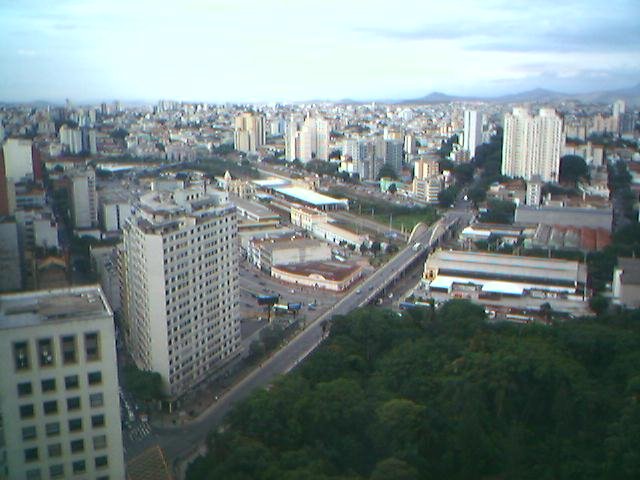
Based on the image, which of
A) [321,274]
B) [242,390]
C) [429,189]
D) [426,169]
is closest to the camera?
[242,390]

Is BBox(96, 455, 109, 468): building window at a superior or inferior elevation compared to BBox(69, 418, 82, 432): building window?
inferior

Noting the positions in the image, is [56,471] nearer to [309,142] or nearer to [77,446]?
[77,446]

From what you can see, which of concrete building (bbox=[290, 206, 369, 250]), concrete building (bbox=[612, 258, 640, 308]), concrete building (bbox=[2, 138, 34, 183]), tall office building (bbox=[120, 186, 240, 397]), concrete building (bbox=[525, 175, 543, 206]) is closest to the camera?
tall office building (bbox=[120, 186, 240, 397])

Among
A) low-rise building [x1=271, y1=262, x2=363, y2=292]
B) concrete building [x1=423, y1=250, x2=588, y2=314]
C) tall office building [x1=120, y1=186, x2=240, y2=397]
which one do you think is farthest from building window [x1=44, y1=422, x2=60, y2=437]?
low-rise building [x1=271, y1=262, x2=363, y2=292]

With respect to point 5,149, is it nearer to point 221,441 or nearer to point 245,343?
point 245,343

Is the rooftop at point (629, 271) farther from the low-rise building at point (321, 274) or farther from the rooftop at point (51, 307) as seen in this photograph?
the rooftop at point (51, 307)

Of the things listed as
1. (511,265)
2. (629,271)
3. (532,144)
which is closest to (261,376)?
(511,265)

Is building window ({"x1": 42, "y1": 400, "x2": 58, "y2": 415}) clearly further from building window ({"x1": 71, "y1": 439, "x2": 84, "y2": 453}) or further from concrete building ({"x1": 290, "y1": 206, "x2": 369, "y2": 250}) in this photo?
concrete building ({"x1": 290, "y1": 206, "x2": 369, "y2": 250})
